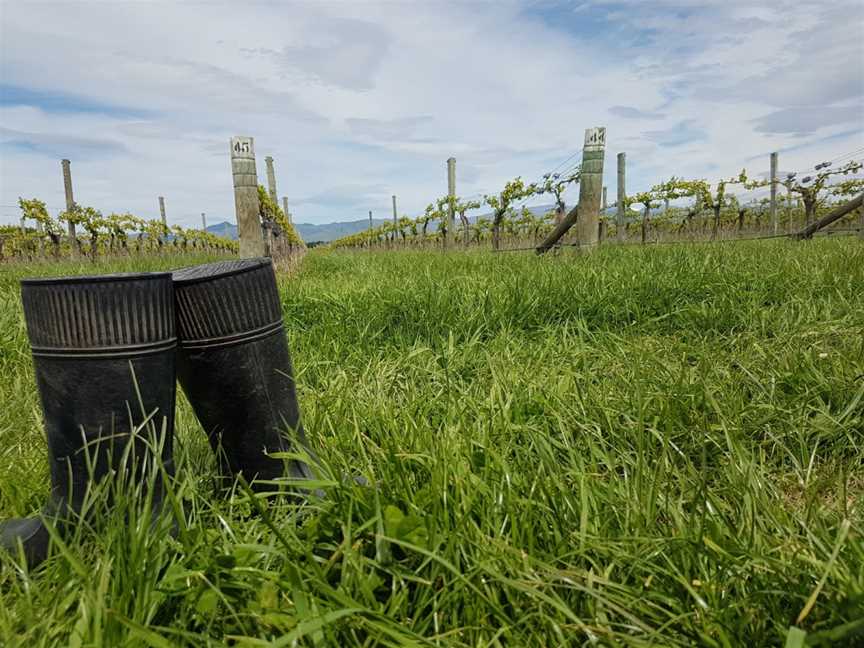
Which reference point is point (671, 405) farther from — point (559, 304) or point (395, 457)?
point (559, 304)

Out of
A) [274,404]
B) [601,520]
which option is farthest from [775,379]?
[274,404]

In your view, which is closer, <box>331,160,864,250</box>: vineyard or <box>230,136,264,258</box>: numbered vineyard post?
<box>230,136,264,258</box>: numbered vineyard post

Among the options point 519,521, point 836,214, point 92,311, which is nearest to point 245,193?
point 92,311

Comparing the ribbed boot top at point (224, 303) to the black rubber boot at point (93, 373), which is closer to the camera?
the black rubber boot at point (93, 373)

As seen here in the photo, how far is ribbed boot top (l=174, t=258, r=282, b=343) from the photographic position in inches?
48.2

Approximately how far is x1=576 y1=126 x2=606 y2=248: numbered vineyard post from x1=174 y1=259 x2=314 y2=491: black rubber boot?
5.31m

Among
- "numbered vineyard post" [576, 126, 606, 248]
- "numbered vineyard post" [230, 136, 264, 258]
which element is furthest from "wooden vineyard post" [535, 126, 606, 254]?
"numbered vineyard post" [230, 136, 264, 258]

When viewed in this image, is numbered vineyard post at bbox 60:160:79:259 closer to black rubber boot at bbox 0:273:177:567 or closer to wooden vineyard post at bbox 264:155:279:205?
wooden vineyard post at bbox 264:155:279:205

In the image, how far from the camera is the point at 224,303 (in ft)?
4.10

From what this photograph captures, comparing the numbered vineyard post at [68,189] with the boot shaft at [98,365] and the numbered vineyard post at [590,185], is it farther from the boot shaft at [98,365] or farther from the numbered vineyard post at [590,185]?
the boot shaft at [98,365]

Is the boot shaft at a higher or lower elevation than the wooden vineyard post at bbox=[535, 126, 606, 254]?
lower

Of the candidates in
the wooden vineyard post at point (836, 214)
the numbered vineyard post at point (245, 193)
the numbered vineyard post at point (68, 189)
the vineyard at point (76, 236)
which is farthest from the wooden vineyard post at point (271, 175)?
the wooden vineyard post at point (836, 214)

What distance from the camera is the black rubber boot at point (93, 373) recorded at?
1059 millimetres

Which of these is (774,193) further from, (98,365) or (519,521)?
(98,365)
